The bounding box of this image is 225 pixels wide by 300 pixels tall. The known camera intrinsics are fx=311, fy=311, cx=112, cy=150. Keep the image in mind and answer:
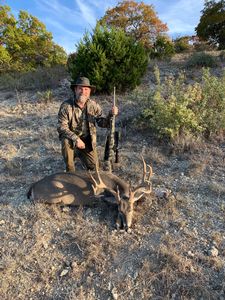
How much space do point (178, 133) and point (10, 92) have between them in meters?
6.43

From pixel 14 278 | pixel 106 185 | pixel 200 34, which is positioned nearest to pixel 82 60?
pixel 106 185

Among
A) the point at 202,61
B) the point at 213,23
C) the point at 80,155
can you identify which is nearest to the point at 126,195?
the point at 80,155

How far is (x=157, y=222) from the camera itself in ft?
12.9

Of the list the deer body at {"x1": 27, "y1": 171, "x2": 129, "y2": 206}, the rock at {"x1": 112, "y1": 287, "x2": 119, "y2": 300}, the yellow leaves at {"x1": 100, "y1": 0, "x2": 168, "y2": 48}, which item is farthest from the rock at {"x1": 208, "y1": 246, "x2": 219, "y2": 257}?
the yellow leaves at {"x1": 100, "y1": 0, "x2": 168, "y2": 48}

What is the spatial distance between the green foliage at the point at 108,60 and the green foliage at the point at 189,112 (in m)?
2.48

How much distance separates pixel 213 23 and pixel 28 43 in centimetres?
1236

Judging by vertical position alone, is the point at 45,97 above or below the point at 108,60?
below

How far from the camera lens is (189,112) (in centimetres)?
581

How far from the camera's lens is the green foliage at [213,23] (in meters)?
17.5

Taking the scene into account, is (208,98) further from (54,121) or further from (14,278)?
(14,278)

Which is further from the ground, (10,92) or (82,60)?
(82,60)

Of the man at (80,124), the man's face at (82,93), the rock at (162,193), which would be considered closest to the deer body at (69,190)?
the rock at (162,193)

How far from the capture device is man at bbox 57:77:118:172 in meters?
4.93

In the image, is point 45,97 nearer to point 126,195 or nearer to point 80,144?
point 80,144
